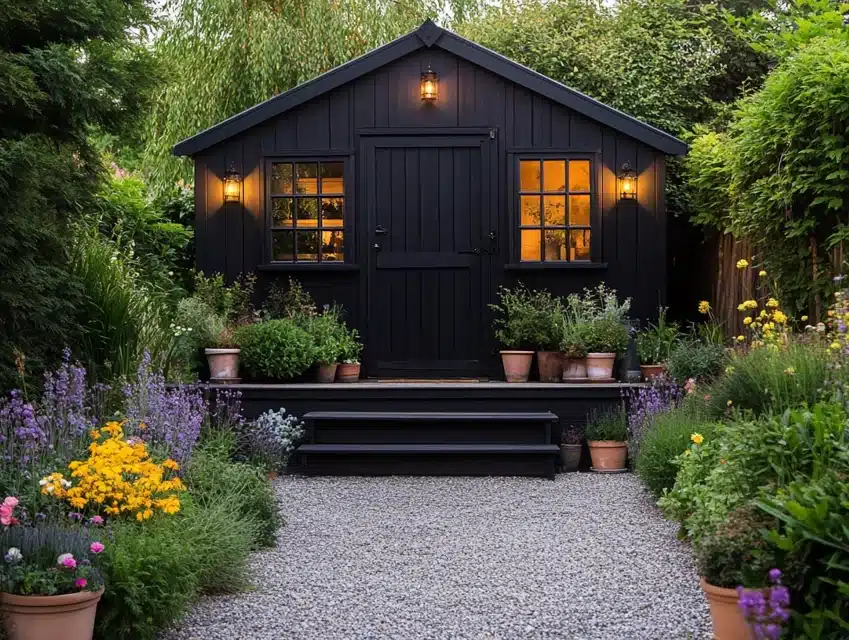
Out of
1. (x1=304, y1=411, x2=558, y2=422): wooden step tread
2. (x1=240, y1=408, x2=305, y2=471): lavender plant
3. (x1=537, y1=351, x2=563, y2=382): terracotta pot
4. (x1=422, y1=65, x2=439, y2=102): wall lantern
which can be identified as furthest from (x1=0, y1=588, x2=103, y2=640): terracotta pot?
(x1=422, y1=65, x2=439, y2=102): wall lantern

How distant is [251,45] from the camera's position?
1416cm

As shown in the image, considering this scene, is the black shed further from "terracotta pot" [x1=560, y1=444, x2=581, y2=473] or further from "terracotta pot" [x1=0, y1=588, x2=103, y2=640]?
"terracotta pot" [x1=0, y1=588, x2=103, y2=640]

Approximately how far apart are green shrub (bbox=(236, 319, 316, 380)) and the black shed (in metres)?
1.03

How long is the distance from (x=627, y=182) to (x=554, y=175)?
692 millimetres

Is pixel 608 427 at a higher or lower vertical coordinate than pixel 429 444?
higher

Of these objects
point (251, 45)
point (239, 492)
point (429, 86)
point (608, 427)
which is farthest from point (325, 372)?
point (251, 45)

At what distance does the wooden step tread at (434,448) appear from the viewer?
7887 millimetres

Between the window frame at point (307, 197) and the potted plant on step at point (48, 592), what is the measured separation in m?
6.40

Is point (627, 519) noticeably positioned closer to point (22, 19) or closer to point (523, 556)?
point (523, 556)

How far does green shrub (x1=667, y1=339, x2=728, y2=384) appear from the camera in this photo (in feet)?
26.8

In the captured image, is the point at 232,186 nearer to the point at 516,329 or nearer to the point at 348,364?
the point at 348,364

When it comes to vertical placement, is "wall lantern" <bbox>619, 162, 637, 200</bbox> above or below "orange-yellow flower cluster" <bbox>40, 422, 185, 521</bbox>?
above

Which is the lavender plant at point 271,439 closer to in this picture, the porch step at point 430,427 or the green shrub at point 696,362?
the porch step at point 430,427

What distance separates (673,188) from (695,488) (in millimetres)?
7040
